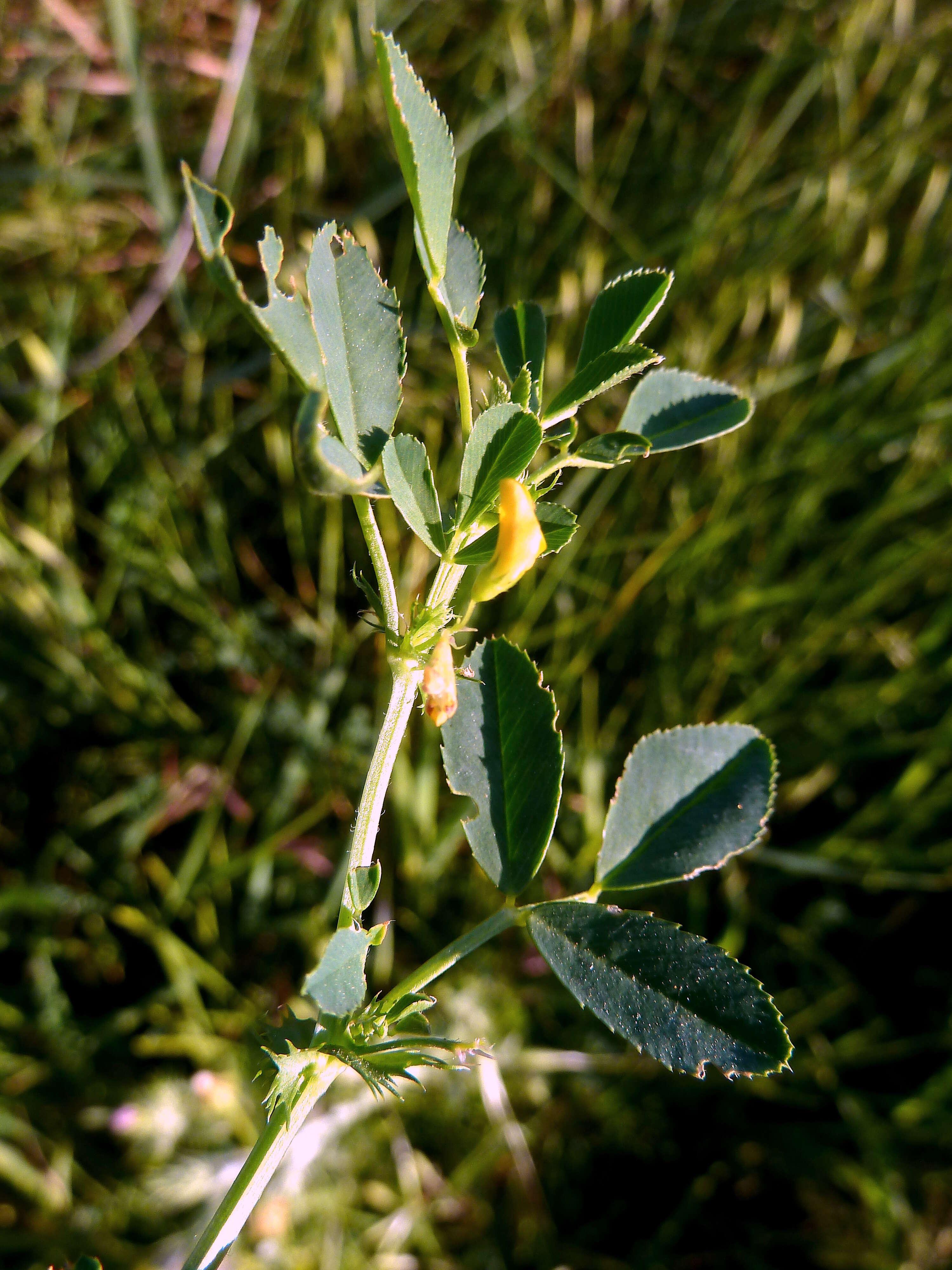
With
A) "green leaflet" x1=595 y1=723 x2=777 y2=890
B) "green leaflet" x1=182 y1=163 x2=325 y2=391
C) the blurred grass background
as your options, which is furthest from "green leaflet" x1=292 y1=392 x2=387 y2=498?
the blurred grass background

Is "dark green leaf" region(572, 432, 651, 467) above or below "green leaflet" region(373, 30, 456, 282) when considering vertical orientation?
below

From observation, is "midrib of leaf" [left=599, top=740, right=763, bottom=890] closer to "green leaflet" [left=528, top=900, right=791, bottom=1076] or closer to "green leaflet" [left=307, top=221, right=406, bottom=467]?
"green leaflet" [left=528, top=900, right=791, bottom=1076]

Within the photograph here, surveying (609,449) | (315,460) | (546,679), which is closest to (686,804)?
(609,449)

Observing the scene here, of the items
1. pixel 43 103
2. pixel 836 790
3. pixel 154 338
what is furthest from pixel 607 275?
pixel 43 103

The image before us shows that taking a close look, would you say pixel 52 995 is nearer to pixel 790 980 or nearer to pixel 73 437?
pixel 73 437

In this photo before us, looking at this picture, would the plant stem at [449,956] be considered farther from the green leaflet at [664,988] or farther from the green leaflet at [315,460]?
the green leaflet at [315,460]
